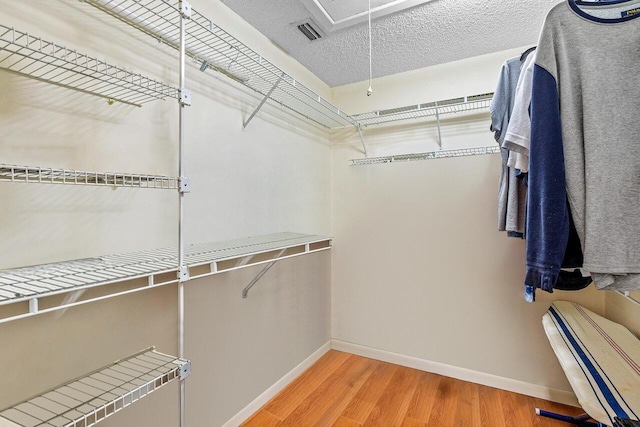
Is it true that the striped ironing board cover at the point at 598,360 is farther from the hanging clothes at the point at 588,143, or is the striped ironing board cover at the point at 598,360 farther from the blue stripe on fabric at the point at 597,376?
the hanging clothes at the point at 588,143

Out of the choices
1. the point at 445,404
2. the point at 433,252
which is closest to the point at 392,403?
the point at 445,404

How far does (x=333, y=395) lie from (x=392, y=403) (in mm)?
369

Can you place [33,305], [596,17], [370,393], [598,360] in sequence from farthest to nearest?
[370,393]
[598,360]
[596,17]
[33,305]

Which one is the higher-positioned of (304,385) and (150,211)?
(150,211)

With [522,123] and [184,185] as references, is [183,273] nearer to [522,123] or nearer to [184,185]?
[184,185]

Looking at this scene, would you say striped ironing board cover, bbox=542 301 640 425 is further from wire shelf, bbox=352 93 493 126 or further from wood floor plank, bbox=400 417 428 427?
wire shelf, bbox=352 93 493 126

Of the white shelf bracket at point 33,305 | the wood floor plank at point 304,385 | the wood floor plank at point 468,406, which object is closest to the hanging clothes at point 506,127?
the wood floor plank at point 468,406

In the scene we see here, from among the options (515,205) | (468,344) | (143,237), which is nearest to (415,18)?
(515,205)

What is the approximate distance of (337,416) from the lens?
5.79 ft

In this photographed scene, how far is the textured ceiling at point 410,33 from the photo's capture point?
1.61 metres

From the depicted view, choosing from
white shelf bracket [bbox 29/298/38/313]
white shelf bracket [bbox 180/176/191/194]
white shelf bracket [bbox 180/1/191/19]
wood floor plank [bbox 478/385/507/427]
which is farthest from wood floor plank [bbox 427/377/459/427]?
white shelf bracket [bbox 180/1/191/19]

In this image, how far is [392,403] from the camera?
6.19 ft

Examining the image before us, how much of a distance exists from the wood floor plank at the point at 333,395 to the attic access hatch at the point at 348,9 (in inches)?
87.6

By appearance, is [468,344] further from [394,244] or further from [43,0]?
[43,0]
